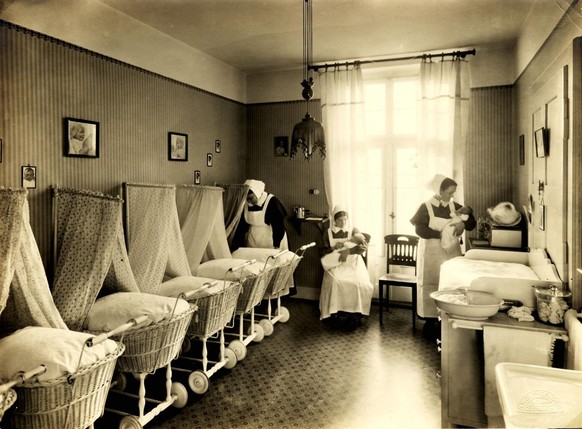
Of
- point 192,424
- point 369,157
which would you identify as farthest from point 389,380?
point 369,157

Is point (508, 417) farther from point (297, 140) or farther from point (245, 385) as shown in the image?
point (297, 140)

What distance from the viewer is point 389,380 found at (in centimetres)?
375

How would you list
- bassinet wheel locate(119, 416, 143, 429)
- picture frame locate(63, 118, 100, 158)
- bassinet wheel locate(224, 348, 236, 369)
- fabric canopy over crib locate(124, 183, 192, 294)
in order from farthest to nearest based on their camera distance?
1. bassinet wheel locate(224, 348, 236, 369)
2. fabric canopy over crib locate(124, 183, 192, 294)
3. picture frame locate(63, 118, 100, 158)
4. bassinet wheel locate(119, 416, 143, 429)

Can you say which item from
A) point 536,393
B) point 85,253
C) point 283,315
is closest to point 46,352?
point 85,253

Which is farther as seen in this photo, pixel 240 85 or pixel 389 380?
pixel 240 85

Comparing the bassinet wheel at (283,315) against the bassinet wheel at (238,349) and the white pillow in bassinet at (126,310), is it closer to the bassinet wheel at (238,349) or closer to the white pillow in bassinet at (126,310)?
the bassinet wheel at (238,349)

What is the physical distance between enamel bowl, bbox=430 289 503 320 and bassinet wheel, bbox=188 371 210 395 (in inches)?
72.7

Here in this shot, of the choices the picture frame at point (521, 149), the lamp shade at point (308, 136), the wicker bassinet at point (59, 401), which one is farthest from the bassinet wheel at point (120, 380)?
the picture frame at point (521, 149)

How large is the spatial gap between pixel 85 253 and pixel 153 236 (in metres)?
0.84

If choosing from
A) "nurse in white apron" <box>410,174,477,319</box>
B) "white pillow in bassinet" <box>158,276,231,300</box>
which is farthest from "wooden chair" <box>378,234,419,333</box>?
"white pillow in bassinet" <box>158,276,231,300</box>

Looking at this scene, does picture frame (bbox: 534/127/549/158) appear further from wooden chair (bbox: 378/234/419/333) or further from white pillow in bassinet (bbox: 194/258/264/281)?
white pillow in bassinet (bbox: 194/258/264/281)

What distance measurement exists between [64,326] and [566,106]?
3332 mm

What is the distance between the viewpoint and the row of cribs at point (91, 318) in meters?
2.15

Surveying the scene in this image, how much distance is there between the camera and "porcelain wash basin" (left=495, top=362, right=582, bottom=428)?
1578 millimetres
